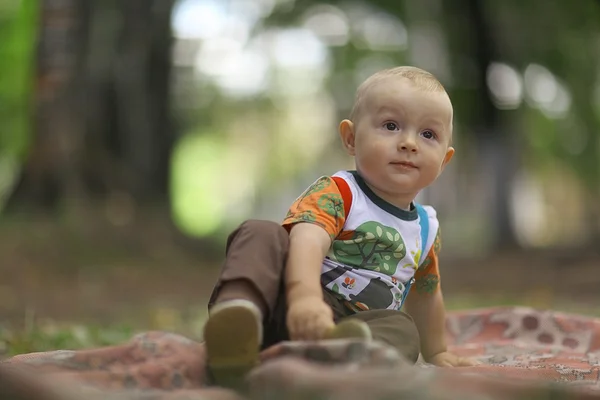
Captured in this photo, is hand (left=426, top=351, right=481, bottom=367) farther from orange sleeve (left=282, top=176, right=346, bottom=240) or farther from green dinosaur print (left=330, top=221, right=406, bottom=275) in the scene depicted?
orange sleeve (left=282, top=176, right=346, bottom=240)

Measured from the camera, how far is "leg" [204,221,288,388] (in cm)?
205

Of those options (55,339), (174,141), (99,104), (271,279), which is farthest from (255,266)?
(174,141)

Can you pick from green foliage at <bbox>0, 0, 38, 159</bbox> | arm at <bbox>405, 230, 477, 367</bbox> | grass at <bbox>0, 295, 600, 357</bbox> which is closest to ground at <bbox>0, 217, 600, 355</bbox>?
grass at <bbox>0, 295, 600, 357</bbox>

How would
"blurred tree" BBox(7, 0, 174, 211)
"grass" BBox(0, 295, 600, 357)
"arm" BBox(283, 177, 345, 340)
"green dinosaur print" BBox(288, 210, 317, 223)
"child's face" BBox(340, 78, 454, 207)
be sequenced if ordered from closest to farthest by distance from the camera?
1. "arm" BBox(283, 177, 345, 340)
2. "green dinosaur print" BBox(288, 210, 317, 223)
3. "child's face" BBox(340, 78, 454, 207)
4. "grass" BBox(0, 295, 600, 357)
5. "blurred tree" BBox(7, 0, 174, 211)

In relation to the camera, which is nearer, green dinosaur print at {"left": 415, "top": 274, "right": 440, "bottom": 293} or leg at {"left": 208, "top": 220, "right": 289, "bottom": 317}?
leg at {"left": 208, "top": 220, "right": 289, "bottom": 317}

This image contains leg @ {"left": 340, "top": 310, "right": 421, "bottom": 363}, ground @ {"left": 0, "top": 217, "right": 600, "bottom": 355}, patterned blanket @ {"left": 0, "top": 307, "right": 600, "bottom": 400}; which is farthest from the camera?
ground @ {"left": 0, "top": 217, "right": 600, "bottom": 355}

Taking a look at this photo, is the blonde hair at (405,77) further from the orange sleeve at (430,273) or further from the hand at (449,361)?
the hand at (449,361)

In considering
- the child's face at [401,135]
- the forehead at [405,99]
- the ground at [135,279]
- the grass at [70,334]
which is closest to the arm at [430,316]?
the child's face at [401,135]

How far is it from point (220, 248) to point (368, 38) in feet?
26.1

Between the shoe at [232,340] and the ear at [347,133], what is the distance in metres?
0.76

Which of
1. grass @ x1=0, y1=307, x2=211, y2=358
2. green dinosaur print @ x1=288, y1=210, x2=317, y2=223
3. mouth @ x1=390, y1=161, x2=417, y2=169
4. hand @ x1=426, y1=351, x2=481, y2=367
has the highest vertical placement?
mouth @ x1=390, y1=161, x2=417, y2=169

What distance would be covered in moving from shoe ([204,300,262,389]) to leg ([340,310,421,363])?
0.30 m

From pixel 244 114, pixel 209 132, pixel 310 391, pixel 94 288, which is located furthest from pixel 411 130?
pixel 209 132

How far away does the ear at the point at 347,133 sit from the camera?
2.63 meters
